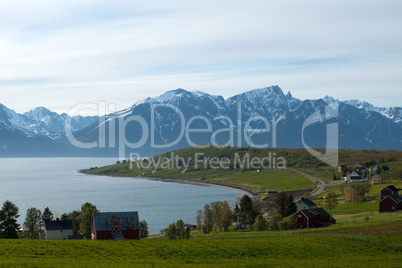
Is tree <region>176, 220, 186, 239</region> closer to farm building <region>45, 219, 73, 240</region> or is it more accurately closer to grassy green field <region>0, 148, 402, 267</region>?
grassy green field <region>0, 148, 402, 267</region>

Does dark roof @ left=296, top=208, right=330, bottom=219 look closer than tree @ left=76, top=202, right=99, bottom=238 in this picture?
No

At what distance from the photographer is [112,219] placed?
5512 centimetres

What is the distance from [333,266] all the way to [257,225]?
32872mm

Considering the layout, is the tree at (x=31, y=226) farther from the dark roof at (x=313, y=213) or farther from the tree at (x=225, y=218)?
the dark roof at (x=313, y=213)

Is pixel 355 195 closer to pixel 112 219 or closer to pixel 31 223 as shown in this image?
pixel 112 219

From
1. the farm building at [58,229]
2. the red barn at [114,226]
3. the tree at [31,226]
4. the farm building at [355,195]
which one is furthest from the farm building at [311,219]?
the tree at [31,226]

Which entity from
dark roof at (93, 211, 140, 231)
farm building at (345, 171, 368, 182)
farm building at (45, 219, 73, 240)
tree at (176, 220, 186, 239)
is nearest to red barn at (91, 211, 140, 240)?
dark roof at (93, 211, 140, 231)

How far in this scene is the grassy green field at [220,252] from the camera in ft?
112

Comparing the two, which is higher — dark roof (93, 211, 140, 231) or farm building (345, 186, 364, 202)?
dark roof (93, 211, 140, 231)

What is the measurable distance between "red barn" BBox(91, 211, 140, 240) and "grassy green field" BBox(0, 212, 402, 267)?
1170 centimetres

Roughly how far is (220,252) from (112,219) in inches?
777

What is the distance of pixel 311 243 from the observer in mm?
42594

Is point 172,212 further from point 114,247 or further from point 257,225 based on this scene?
point 114,247

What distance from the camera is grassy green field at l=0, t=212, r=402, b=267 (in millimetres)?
34062
